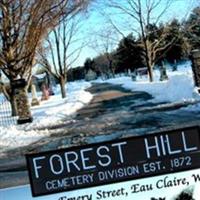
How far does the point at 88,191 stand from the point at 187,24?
4544cm

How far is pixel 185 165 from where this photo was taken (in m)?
3.37

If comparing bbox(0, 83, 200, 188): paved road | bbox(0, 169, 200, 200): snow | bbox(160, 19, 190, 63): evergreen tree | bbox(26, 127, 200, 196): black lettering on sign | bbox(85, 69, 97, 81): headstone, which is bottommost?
bbox(0, 83, 200, 188): paved road

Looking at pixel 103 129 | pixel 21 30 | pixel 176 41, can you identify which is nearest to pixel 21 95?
pixel 21 30

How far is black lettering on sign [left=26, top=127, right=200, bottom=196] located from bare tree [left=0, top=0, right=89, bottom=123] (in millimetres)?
17022

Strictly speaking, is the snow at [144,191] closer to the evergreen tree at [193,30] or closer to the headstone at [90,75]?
the evergreen tree at [193,30]

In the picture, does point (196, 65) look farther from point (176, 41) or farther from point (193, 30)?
point (176, 41)

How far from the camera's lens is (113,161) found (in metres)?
3.27

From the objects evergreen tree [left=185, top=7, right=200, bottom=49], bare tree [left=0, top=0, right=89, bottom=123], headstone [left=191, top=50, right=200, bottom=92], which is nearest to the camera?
headstone [left=191, top=50, right=200, bottom=92]

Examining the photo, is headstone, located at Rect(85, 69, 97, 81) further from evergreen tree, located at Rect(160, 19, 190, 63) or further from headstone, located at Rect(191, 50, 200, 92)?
headstone, located at Rect(191, 50, 200, 92)

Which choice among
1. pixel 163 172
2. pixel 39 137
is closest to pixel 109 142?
pixel 163 172

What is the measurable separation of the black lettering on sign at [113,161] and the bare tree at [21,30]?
1702 centimetres

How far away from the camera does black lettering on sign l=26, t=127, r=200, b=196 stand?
326cm

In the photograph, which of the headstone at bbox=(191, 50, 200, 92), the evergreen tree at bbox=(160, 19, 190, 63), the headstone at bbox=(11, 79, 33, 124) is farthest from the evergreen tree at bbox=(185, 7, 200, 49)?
the headstone at bbox=(11, 79, 33, 124)

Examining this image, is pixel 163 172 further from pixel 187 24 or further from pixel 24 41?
pixel 187 24
